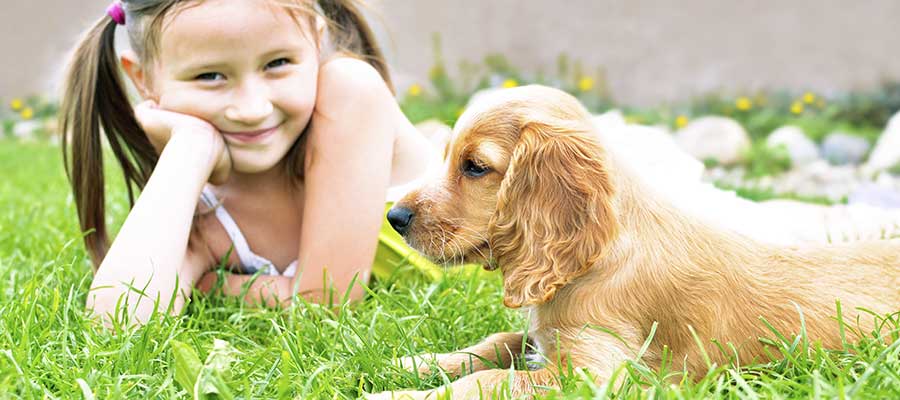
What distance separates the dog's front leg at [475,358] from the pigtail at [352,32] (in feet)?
5.97

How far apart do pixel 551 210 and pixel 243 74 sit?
1.47 metres

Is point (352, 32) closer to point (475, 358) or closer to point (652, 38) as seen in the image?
point (475, 358)

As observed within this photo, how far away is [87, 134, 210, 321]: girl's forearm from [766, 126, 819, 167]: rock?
6912 mm

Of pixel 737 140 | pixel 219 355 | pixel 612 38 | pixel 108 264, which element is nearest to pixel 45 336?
pixel 108 264

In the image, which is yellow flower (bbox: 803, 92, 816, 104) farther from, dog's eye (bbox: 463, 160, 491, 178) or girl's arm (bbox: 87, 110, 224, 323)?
dog's eye (bbox: 463, 160, 491, 178)

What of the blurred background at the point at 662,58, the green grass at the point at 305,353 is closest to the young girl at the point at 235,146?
the green grass at the point at 305,353

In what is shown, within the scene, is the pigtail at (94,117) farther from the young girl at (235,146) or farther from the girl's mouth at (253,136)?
the girl's mouth at (253,136)

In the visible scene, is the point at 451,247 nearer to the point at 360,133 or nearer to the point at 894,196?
the point at 360,133

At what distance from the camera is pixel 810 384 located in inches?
79.3

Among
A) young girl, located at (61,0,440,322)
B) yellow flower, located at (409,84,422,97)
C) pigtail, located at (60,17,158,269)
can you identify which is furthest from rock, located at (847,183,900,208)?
yellow flower, located at (409,84,422,97)

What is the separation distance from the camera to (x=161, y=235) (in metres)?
3.03

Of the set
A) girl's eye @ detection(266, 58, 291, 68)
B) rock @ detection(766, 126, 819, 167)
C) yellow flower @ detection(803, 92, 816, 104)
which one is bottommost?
rock @ detection(766, 126, 819, 167)

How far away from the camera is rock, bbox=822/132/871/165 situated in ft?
28.6

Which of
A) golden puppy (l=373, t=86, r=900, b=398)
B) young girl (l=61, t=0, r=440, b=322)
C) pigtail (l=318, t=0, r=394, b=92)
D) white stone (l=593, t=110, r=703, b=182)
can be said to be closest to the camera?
golden puppy (l=373, t=86, r=900, b=398)
